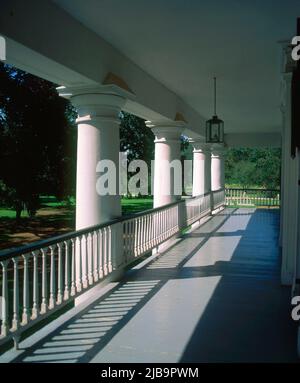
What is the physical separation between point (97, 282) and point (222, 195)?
48.1 ft

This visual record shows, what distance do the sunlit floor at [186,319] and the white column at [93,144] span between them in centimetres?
131

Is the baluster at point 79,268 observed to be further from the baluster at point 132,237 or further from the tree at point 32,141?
the tree at point 32,141

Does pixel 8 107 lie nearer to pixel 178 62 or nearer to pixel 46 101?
pixel 46 101

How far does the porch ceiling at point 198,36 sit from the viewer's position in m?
4.87

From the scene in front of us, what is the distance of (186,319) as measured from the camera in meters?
4.95

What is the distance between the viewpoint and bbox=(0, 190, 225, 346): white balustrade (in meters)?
4.02

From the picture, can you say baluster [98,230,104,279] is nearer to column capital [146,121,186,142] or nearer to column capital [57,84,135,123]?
column capital [57,84,135,123]

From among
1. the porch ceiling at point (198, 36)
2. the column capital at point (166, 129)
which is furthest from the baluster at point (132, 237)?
the column capital at point (166, 129)

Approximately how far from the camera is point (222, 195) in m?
20.0

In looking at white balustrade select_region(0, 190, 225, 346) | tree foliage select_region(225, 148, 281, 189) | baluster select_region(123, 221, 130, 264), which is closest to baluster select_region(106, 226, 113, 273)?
white balustrade select_region(0, 190, 225, 346)

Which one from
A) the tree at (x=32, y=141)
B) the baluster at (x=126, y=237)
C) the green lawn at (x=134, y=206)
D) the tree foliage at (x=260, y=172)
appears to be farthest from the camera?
the tree foliage at (x=260, y=172)

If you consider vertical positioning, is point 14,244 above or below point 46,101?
below

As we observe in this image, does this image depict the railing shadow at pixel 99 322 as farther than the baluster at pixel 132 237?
No
